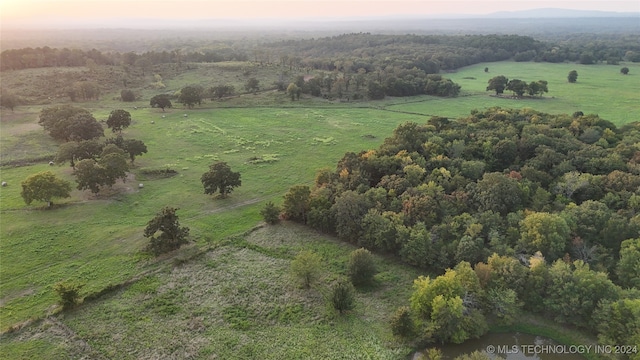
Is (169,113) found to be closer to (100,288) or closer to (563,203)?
(100,288)

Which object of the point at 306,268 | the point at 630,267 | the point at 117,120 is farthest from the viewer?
the point at 117,120

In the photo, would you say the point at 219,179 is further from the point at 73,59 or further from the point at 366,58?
the point at 366,58

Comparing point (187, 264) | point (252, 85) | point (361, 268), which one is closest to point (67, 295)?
point (187, 264)

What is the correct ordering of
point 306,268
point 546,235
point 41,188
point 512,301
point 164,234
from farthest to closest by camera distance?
point 41,188
point 164,234
point 546,235
point 306,268
point 512,301

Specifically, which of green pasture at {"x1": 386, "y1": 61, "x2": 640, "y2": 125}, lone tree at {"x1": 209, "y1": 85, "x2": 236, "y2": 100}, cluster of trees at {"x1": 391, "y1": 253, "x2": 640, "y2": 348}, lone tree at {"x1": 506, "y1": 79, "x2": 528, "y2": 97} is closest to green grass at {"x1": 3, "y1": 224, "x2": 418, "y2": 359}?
cluster of trees at {"x1": 391, "y1": 253, "x2": 640, "y2": 348}

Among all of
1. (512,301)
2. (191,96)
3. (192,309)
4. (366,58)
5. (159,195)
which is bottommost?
(192,309)

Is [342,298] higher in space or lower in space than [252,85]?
lower

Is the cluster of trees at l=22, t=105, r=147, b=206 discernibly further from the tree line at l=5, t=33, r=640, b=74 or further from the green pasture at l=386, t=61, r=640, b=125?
Answer: the tree line at l=5, t=33, r=640, b=74
